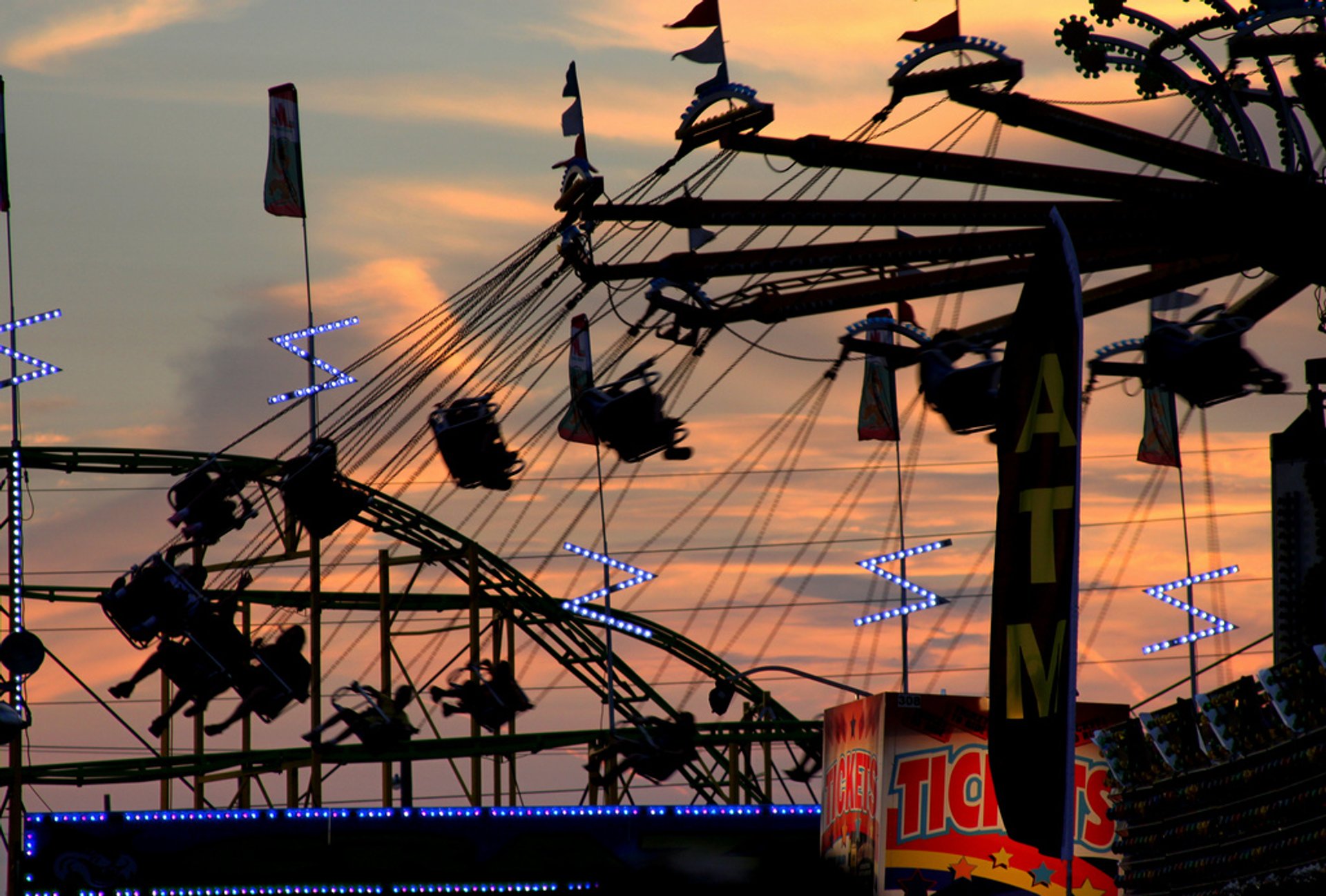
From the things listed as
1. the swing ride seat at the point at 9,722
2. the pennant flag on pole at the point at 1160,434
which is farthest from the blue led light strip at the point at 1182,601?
the swing ride seat at the point at 9,722

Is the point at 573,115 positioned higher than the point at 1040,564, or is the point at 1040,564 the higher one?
the point at 573,115

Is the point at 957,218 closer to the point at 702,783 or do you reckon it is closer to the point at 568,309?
the point at 568,309

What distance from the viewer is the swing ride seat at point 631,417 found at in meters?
27.5

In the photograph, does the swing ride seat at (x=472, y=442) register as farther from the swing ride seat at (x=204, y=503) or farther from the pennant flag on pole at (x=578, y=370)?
the pennant flag on pole at (x=578, y=370)

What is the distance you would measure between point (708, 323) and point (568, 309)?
2.57m

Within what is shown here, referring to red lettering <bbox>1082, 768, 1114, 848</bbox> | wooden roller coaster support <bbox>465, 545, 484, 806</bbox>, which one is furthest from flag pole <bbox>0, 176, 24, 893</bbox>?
red lettering <bbox>1082, 768, 1114, 848</bbox>

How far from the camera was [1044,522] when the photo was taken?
1362cm

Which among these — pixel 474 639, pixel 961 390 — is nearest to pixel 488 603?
pixel 474 639

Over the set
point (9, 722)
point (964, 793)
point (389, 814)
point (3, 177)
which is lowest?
point (9, 722)

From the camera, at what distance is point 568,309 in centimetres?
2864

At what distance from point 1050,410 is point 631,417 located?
14.1 m

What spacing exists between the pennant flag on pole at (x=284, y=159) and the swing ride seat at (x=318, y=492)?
24.6 feet

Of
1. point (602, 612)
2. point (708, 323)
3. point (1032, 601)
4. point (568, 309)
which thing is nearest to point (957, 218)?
point (708, 323)

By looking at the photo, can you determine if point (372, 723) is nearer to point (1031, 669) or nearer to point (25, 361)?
point (25, 361)
